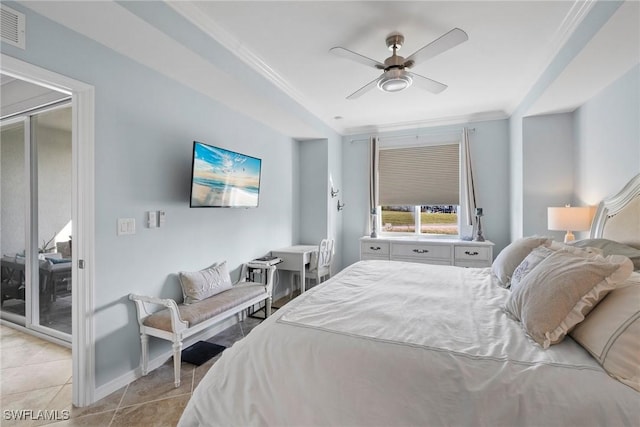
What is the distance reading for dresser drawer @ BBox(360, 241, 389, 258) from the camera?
14.3 feet

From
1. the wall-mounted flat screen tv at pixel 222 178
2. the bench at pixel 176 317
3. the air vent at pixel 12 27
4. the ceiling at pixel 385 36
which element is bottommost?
the bench at pixel 176 317

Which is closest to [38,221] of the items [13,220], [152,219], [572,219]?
[13,220]

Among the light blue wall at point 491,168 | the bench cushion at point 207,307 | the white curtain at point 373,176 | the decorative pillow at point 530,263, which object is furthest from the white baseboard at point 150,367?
the light blue wall at point 491,168

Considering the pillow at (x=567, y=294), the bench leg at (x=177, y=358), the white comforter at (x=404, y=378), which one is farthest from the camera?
the bench leg at (x=177, y=358)

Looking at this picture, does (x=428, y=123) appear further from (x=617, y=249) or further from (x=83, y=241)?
(x=83, y=241)

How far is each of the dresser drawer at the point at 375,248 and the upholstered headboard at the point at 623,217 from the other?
2326mm

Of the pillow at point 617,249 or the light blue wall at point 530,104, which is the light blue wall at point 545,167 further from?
the pillow at point 617,249

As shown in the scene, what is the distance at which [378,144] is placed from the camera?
4836 mm

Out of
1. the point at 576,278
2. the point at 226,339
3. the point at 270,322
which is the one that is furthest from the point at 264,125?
the point at 576,278

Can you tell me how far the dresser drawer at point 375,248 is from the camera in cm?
436

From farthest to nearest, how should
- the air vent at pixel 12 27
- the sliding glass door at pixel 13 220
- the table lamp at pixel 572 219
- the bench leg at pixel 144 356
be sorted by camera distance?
the sliding glass door at pixel 13 220 → the table lamp at pixel 572 219 → the bench leg at pixel 144 356 → the air vent at pixel 12 27

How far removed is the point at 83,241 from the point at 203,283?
962mm

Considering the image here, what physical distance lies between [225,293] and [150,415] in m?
1.06

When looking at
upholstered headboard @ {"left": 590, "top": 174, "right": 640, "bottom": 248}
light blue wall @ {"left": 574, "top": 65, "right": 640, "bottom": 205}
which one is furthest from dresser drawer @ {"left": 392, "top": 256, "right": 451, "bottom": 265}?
upholstered headboard @ {"left": 590, "top": 174, "right": 640, "bottom": 248}
